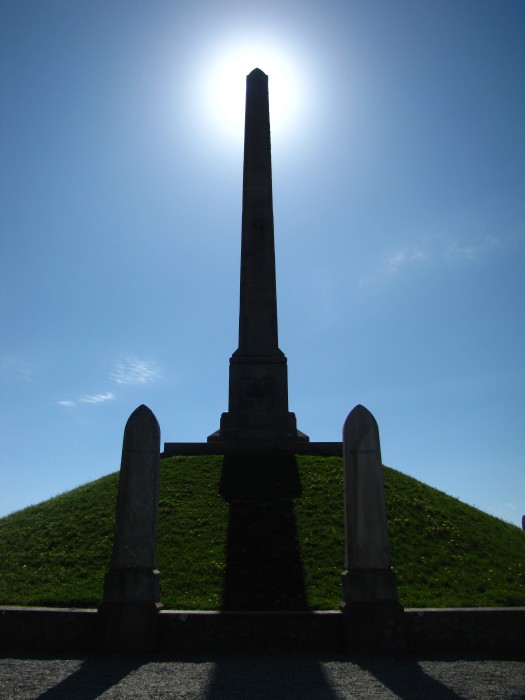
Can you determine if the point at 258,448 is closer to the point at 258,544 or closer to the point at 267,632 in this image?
the point at 258,544

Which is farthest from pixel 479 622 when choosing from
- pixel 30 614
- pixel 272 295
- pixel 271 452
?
pixel 272 295

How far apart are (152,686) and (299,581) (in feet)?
17.1

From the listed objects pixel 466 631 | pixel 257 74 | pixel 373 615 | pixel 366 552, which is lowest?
pixel 466 631

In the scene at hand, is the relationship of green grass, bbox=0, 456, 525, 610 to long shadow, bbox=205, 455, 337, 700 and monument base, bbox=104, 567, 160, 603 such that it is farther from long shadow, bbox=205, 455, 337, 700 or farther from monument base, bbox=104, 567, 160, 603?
monument base, bbox=104, 567, 160, 603

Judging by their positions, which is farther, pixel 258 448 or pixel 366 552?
pixel 258 448

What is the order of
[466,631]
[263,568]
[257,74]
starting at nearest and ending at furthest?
1. [466,631]
2. [263,568]
3. [257,74]

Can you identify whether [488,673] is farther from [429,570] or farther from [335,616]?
[429,570]

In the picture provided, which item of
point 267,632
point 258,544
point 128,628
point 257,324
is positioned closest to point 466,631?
point 267,632

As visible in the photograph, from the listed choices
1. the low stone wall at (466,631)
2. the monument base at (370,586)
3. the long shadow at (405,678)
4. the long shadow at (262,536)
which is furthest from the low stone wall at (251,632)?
the long shadow at (262,536)

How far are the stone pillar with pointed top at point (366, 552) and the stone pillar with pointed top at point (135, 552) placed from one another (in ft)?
8.90

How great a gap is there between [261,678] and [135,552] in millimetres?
2511

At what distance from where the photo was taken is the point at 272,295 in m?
22.2

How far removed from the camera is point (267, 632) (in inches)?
291

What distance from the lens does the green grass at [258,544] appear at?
1019 centimetres
